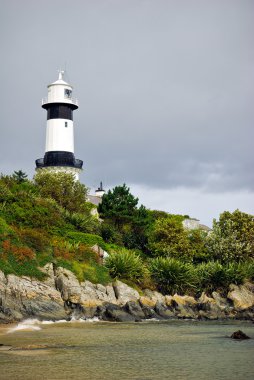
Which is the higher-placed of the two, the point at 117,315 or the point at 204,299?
the point at 204,299

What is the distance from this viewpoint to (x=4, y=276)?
30484 mm

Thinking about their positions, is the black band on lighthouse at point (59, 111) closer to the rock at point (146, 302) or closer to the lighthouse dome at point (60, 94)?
the lighthouse dome at point (60, 94)

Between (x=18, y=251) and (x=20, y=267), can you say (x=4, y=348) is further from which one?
(x=18, y=251)

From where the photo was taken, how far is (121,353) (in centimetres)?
1786

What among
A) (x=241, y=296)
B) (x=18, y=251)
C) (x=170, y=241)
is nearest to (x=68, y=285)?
(x=18, y=251)

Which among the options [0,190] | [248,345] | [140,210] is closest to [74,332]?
[248,345]

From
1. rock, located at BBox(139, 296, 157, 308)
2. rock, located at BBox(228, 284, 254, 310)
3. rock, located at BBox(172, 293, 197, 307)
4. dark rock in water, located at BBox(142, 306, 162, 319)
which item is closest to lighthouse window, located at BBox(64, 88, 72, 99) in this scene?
rock, located at BBox(228, 284, 254, 310)

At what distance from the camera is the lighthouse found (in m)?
63.8

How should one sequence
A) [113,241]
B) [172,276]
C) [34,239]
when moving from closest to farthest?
[34,239], [172,276], [113,241]

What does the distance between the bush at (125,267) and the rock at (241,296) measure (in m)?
7.10

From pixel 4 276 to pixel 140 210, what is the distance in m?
23.5

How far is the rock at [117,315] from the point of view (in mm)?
30250

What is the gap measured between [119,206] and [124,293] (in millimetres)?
17087

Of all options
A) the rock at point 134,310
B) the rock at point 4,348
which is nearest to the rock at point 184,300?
the rock at point 134,310
